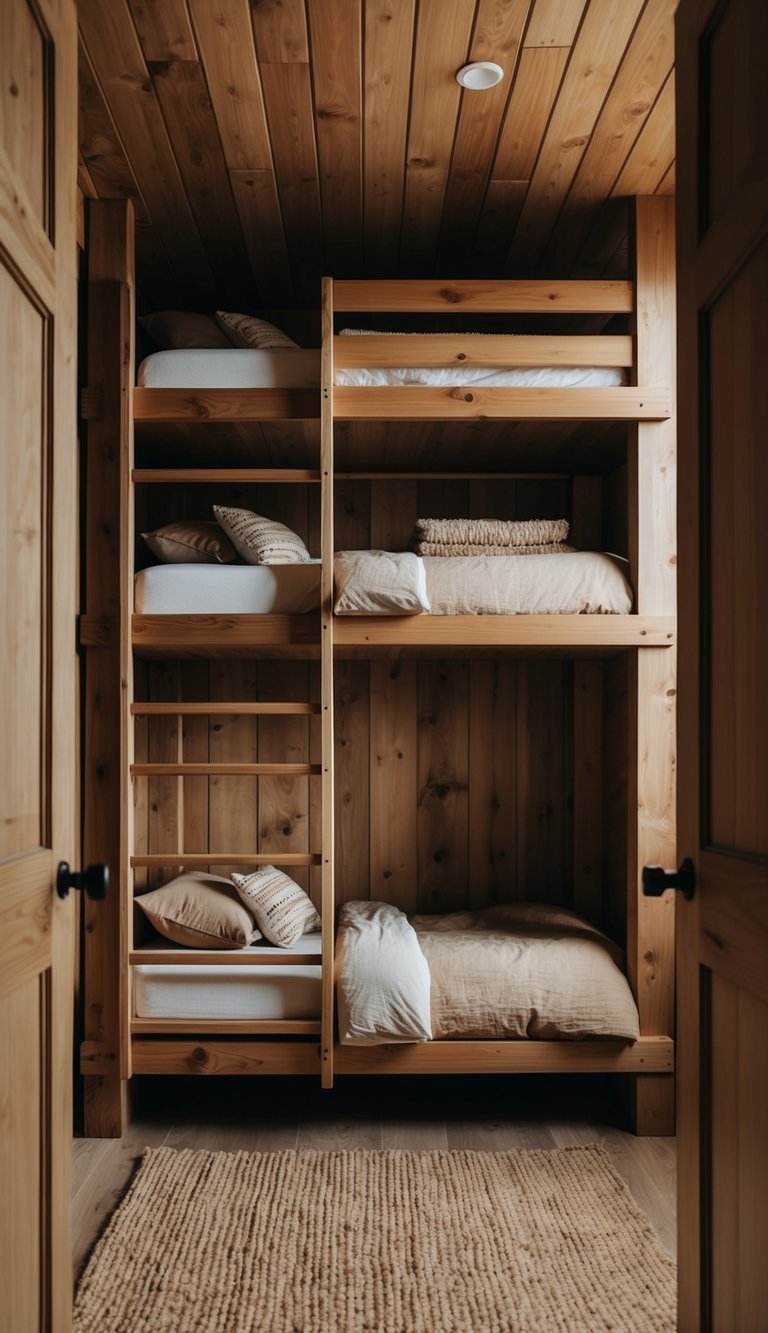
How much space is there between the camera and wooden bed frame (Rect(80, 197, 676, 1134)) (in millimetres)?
2877

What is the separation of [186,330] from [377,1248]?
8.29 feet

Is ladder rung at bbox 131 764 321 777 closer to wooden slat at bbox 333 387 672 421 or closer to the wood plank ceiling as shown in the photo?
wooden slat at bbox 333 387 672 421

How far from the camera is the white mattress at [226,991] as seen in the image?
9.43ft

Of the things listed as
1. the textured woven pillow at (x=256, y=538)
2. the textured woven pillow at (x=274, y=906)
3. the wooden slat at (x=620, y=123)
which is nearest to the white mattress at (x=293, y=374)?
the textured woven pillow at (x=256, y=538)

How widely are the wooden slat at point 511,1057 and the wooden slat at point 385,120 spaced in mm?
2342

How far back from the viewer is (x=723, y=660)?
1.33 metres

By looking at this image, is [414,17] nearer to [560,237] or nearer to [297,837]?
[560,237]

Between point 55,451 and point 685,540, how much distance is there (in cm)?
88

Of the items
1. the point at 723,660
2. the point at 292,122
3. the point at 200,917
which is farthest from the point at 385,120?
the point at 200,917

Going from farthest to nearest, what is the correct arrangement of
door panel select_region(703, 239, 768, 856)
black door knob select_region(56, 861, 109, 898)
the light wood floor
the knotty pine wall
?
1. the knotty pine wall
2. the light wood floor
3. black door knob select_region(56, 861, 109, 898)
4. door panel select_region(703, 239, 768, 856)

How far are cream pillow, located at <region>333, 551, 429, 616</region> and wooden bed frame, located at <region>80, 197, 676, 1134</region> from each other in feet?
0.19

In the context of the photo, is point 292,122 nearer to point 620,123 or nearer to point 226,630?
point 620,123

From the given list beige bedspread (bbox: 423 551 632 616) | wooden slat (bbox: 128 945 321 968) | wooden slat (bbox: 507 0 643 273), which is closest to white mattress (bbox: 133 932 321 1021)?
wooden slat (bbox: 128 945 321 968)

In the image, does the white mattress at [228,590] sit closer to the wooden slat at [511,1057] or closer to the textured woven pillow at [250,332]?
the textured woven pillow at [250,332]
